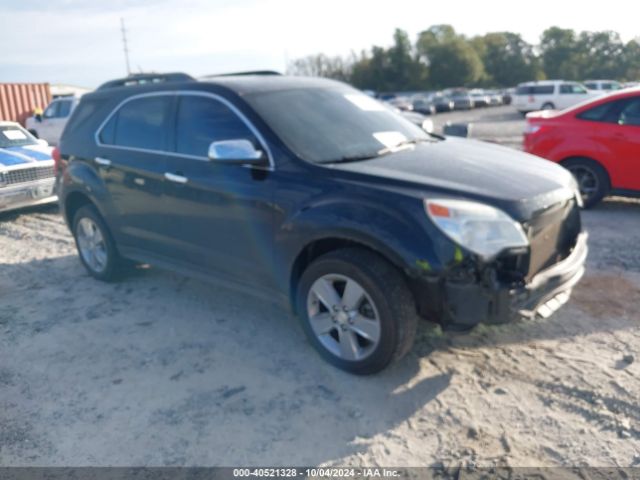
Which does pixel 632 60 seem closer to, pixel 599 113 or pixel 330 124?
pixel 599 113

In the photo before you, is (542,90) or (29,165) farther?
(542,90)

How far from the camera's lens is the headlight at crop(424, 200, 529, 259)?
120 inches

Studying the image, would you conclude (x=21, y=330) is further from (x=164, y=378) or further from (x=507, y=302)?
(x=507, y=302)

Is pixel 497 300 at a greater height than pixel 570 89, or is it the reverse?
pixel 570 89

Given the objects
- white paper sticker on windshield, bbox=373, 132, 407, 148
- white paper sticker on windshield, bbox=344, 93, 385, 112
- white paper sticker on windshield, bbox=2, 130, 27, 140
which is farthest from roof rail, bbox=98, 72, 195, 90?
white paper sticker on windshield, bbox=2, 130, 27, 140

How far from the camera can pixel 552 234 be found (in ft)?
11.5

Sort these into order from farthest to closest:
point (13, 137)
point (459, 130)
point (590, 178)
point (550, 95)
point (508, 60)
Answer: point (508, 60) → point (550, 95) → point (13, 137) → point (590, 178) → point (459, 130)

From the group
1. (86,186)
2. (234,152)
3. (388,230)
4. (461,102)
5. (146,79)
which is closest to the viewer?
(388,230)

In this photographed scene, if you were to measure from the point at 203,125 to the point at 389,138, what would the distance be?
140cm

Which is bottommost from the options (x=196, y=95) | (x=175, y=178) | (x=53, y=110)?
(x=175, y=178)

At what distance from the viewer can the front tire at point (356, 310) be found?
10.7ft

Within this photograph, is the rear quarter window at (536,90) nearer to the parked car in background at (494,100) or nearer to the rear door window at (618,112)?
the parked car in background at (494,100)

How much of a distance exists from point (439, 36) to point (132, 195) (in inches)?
3250

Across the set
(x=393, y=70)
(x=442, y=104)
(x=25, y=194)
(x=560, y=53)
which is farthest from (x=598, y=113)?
(x=560, y=53)
